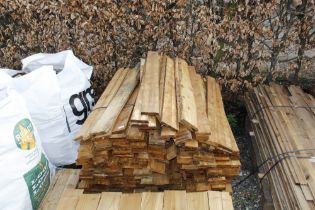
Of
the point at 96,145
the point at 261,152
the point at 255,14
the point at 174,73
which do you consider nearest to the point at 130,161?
the point at 96,145

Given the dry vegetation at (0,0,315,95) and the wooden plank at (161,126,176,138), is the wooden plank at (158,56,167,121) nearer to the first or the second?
the wooden plank at (161,126,176,138)

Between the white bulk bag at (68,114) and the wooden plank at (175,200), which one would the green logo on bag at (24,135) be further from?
the wooden plank at (175,200)

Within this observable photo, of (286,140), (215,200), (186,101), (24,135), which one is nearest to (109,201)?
(215,200)

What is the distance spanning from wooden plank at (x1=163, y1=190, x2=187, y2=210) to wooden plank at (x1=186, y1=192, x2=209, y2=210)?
0.04 m

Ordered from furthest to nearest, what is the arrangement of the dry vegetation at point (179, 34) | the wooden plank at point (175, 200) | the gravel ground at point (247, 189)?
the dry vegetation at point (179, 34)
the gravel ground at point (247, 189)
the wooden plank at point (175, 200)

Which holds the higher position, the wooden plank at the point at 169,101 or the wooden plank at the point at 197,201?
the wooden plank at the point at 169,101

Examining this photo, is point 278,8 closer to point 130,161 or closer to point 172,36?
point 172,36

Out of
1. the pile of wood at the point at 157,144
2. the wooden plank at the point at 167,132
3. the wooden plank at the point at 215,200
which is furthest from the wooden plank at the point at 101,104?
the wooden plank at the point at 215,200


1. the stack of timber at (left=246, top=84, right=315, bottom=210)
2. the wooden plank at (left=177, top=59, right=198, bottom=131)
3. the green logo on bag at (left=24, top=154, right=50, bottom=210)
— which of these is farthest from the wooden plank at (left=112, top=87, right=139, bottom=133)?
the stack of timber at (left=246, top=84, right=315, bottom=210)

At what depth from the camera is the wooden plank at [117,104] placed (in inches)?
116

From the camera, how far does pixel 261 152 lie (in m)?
3.65

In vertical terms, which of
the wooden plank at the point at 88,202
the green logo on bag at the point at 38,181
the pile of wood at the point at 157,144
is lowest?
the wooden plank at the point at 88,202

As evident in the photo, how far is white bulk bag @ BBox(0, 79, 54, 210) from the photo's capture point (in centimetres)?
286

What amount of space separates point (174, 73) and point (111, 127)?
3.19ft
